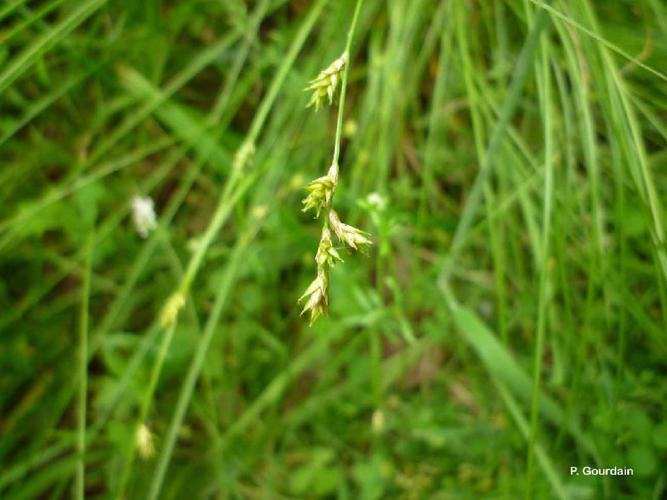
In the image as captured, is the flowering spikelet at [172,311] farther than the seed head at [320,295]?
Yes

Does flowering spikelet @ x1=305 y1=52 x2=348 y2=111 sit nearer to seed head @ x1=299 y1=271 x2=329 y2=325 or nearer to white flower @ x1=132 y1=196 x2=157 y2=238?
seed head @ x1=299 y1=271 x2=329 y2=325

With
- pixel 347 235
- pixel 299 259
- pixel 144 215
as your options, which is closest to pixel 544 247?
pixel 347 235

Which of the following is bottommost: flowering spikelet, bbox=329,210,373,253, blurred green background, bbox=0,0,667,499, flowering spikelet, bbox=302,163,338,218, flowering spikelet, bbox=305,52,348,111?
blurred green background, bbox=0,0,667,499

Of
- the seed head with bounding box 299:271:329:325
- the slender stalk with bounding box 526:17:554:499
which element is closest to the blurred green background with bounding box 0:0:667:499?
the slender stalk with bounding box 526:17:554:499

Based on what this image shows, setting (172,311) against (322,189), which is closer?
(322,189)

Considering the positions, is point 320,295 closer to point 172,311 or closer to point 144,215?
point 172,311

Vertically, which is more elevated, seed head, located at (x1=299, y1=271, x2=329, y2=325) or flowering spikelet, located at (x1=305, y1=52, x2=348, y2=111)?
flowering spikelet, located at (x1=305, y1=52, x2=348, y2=111)

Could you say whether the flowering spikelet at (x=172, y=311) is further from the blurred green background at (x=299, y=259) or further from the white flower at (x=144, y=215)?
the white flower at (x=144, y=215)

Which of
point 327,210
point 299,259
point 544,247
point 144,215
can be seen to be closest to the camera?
point 327,210

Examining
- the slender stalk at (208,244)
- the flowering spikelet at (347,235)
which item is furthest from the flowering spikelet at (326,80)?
the slender stalk at (208,244)
